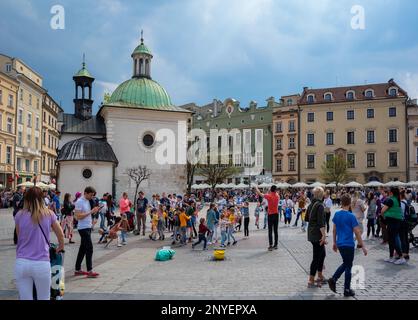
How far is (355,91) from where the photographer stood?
6469cm

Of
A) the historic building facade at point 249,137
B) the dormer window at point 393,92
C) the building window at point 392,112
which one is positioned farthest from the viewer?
the historic building facade at point 249,137

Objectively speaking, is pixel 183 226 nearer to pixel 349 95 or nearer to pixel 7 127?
pixel 7 127

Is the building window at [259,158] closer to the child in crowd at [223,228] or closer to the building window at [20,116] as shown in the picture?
the building window at [20,116]

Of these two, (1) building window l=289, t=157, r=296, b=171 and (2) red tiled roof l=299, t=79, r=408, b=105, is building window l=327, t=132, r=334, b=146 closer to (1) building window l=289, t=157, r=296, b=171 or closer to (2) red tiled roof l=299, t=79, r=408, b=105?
(2) red tiled roof l=299, t=79, r=408, b=105

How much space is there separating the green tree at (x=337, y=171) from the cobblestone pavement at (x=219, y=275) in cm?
4519

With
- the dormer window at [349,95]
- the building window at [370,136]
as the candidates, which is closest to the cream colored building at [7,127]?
the dormer window at [349,95]

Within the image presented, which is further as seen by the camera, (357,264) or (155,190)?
(155,190)

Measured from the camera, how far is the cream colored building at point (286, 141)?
6738cm

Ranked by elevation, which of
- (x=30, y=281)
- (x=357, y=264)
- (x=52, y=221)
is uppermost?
(x=52, y=221)
